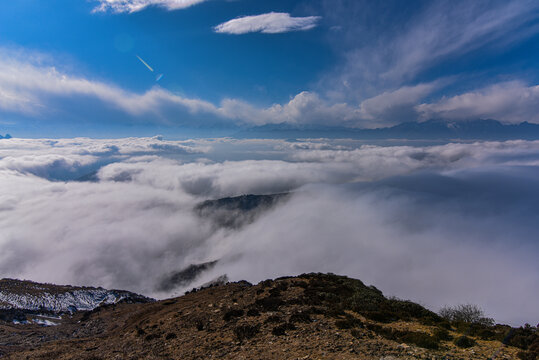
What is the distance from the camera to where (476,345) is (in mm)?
Result: 13125

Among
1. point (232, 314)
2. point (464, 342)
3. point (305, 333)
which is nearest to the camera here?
point (464, 342)

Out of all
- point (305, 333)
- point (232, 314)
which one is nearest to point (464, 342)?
point (305, 333)

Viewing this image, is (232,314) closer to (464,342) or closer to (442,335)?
(442,335)

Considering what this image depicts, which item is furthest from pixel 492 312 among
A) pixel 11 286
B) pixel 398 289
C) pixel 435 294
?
pixel 11 286

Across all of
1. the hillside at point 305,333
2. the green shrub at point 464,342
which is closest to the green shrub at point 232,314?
the hillside at point 305,333

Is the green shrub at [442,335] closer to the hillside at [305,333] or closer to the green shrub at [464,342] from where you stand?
the hillside at [305,333]

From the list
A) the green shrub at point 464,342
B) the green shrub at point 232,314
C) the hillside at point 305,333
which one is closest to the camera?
the hillside at point 305,333

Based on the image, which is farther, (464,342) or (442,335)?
(442,335)

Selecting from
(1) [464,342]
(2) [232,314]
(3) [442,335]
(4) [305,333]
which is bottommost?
(2) [232,314]

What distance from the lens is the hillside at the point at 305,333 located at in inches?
504

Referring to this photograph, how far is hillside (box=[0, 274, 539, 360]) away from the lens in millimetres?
12812

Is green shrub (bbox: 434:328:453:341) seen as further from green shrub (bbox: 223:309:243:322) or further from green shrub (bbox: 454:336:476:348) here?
green shrub (bbox: 223:309:243:322)

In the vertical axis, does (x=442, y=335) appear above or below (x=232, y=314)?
above

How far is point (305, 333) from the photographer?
51.6 ft
